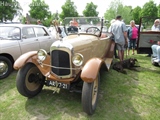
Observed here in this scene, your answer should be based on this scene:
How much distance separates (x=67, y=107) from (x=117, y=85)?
1.69 m

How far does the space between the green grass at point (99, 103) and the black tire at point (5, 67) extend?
224 mm

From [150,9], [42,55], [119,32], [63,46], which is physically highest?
[150,9]

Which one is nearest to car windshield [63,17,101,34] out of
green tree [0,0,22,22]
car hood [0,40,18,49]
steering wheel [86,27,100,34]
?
steering wheel [86,27,100,34]

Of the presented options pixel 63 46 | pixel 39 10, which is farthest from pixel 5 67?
pixel 39 10

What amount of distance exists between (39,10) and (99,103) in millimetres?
33406

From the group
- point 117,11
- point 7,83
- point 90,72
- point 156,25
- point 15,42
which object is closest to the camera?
point 90,72

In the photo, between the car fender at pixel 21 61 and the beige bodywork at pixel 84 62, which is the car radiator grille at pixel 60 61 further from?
the car fender at pixel 21 61

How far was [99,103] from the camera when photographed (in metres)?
3.48

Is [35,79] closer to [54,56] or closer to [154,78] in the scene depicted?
[54,56]

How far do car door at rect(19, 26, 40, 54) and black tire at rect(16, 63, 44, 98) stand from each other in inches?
75.1

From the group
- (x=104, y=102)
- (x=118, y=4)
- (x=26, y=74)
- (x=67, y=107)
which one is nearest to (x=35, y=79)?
Result: (x=26, y=74)

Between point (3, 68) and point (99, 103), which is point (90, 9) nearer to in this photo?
point (3, 68)

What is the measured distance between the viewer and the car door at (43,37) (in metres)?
6.15

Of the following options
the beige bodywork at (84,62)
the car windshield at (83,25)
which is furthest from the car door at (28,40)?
the beige bodywork at (84,62)
